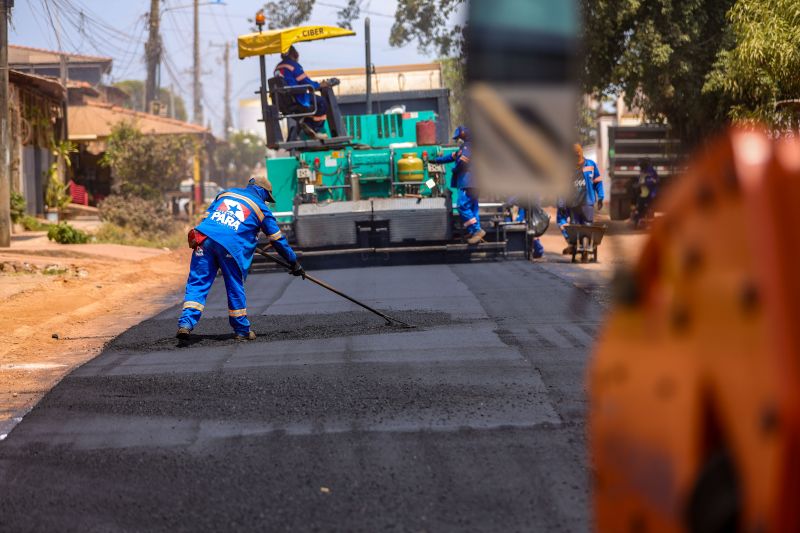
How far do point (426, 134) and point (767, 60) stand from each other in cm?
507

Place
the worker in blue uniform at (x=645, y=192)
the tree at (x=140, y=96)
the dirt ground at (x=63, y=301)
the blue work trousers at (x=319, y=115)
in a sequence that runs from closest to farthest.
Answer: the dirt ground at (x=63, y=301), the blue work trousers at (x=319, y=115), the worker in blue uniform at (x=645, y=192), the tree at (x=140, y=96)

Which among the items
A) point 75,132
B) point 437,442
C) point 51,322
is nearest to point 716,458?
point 437,442

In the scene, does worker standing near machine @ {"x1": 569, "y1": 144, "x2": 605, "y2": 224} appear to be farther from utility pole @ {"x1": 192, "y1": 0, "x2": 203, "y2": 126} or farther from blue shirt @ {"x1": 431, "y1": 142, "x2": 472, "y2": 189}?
utility pole @ {"x1": 192, "y1": 0, "x2": 203, "y2": 126}

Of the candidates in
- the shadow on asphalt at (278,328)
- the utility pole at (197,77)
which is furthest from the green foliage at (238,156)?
the shadow on asphalt at (278,328)

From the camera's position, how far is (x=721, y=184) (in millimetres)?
2039

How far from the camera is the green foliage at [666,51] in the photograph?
22.9 meters

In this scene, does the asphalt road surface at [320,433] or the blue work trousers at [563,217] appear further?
the blue work trousers at [563,217]

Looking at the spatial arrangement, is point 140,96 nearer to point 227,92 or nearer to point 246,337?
point 227,92

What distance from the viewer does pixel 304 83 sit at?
15992 mm

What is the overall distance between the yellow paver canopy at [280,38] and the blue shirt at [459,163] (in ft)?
6.98

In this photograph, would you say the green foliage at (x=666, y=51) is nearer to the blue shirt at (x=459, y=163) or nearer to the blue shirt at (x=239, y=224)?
the blue shirt at (x=459, y=163)

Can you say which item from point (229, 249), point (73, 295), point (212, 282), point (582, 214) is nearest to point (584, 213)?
point (582, 214)

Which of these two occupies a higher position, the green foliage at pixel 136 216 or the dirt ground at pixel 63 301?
the green foliage at pixel 136 216

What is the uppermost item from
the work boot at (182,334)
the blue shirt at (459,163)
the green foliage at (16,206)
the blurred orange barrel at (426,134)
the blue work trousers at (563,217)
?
the blurred orange barrel at (426,134)
